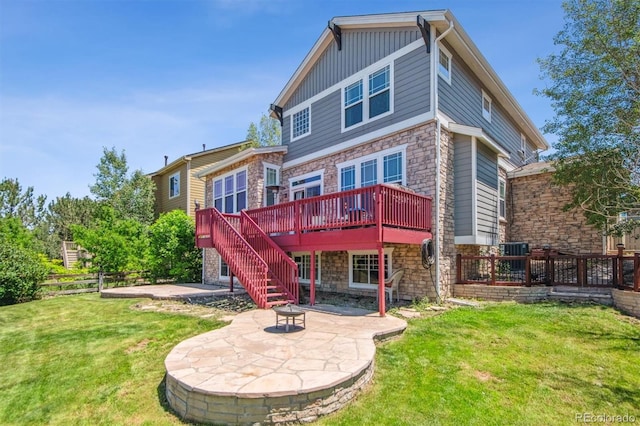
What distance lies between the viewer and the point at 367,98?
11.3 m

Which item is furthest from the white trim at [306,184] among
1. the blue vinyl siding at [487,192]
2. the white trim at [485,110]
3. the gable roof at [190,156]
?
the gable roof at [190,156]

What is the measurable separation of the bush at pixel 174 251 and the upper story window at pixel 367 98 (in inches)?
390

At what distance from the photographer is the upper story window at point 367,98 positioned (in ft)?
35.3

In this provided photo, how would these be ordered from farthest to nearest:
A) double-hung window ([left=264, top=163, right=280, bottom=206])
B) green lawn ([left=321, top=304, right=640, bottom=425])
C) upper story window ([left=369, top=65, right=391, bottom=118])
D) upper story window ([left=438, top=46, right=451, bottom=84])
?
double-hung window ([left=264, top=163, right=280, bottom=206]) < upper story window ([left=369, top=65, right=391, bottom=118]) < upper story window ([left=438, top=46, right=451, bottom=84]) < green lawn ([left=321, top=304, right=640, bottom=425])

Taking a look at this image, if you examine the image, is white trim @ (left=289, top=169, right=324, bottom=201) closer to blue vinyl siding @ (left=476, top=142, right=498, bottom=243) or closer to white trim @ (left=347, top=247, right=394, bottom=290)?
white trim @ (left=347, top=247, right=394, bottom=290)

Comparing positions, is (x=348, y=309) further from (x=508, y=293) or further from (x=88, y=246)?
(x=88, y=246)

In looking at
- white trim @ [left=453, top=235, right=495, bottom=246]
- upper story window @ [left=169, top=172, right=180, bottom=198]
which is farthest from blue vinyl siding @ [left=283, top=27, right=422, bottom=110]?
upper story window @ [left=169, top=172, right=180, bottom=198]

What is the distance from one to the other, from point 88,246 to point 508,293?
1718cm

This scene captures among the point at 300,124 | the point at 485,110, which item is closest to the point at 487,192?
the point at 485,110

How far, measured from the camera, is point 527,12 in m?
10.6

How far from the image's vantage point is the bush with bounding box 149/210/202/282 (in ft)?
54.2

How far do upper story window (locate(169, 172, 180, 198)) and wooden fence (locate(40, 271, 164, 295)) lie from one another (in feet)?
26.2

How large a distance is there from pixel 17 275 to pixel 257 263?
8877 mm

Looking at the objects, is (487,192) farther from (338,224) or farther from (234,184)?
(234,184)
